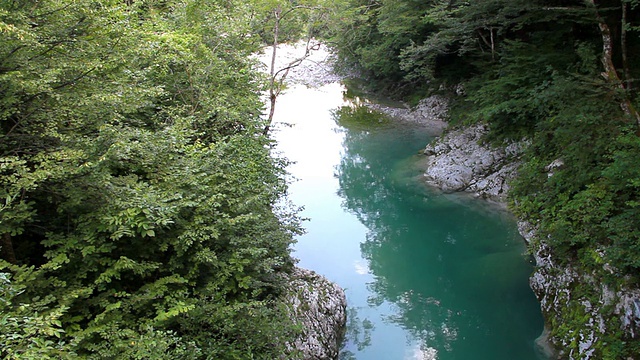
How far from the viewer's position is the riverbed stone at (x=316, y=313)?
7.62 meters

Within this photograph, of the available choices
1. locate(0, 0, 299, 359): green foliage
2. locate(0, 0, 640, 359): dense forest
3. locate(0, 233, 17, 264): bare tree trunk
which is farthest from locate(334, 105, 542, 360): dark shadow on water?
locate(0, 233, 17, 264): bare tree trunk

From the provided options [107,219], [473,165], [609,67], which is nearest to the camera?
[107,219]

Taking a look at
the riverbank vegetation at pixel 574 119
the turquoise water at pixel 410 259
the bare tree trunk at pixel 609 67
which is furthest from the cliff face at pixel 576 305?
the bare tree trunk at pixel 609 67

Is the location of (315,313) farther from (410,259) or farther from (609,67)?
(609,67)

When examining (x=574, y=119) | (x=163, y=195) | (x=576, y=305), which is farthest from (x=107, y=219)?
(x=574, y=119)

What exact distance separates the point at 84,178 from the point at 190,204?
4.16 ft

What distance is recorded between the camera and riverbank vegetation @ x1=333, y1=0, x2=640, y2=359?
287 inches

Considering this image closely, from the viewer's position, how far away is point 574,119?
31.4 feet

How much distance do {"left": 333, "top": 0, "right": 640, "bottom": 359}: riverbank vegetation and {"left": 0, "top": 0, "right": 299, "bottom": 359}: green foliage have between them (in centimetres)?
550

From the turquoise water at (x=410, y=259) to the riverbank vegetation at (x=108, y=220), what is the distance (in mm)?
3430

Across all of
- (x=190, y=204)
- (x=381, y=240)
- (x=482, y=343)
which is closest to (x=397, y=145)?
(x=381, y=240)

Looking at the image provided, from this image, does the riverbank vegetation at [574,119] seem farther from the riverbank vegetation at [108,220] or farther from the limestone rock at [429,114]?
the riverbank vegetation at [108,220]

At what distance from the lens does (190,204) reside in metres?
5.61

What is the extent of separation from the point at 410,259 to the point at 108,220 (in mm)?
8977
